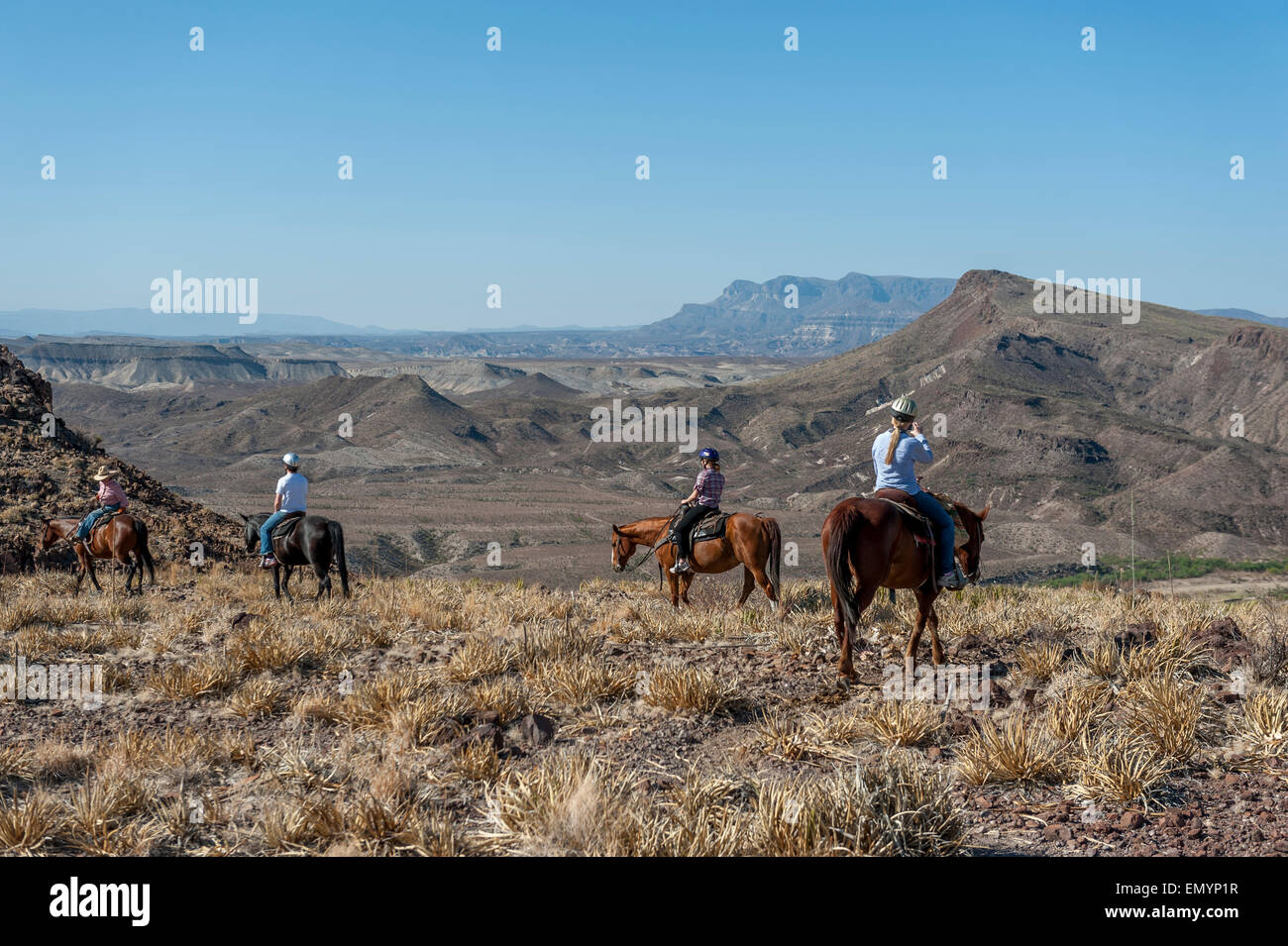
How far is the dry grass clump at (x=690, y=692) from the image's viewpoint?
7082mm

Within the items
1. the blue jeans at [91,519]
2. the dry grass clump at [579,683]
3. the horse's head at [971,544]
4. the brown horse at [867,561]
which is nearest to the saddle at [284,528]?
the blue jeans at [91,519]

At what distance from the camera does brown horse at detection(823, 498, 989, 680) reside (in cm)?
777

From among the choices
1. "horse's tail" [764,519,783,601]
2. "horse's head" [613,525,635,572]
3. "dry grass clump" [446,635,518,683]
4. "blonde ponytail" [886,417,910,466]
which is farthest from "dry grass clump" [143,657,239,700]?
"horse's head" [613,525,635,572]

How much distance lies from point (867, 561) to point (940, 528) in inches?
41.4

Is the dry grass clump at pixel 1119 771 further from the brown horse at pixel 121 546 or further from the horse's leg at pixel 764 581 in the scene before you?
the brown horse at pixel 121 546

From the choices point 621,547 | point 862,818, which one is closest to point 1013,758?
point 862,818

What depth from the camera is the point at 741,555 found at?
1227cm

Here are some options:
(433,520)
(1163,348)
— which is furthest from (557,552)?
(1163,348)

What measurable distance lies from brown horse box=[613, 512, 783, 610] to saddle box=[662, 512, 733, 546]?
0.22ft

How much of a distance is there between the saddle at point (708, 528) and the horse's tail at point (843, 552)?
4.71 meters

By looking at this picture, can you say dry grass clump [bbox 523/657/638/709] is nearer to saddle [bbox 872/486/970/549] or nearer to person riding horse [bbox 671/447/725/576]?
saddle [bbox 872/486/970/549]
